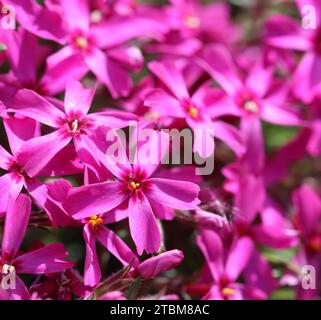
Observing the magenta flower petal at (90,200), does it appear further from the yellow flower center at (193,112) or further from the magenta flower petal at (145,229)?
the yellow flower center at (193,112)

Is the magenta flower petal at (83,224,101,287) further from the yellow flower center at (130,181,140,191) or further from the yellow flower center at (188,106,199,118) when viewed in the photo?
the yellow flower center at (188,106,199,118)

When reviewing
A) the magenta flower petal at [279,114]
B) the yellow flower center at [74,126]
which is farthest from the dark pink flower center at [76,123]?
the magenta flower petal at [279,114]

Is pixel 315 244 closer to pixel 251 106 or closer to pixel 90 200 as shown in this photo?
pixel 251 106

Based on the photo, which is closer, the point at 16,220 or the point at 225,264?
the point at 16,220

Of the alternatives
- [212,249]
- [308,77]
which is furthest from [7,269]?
[308,77]

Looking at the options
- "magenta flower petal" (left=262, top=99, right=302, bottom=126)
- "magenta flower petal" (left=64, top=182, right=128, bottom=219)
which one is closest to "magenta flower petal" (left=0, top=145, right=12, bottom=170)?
"magenta flower petal" (left=64, top=182, right=128, bottom=219)

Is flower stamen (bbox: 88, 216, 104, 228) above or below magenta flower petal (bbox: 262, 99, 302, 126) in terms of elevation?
below

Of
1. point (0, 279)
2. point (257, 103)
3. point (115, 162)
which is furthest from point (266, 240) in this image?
point (0, 279)
